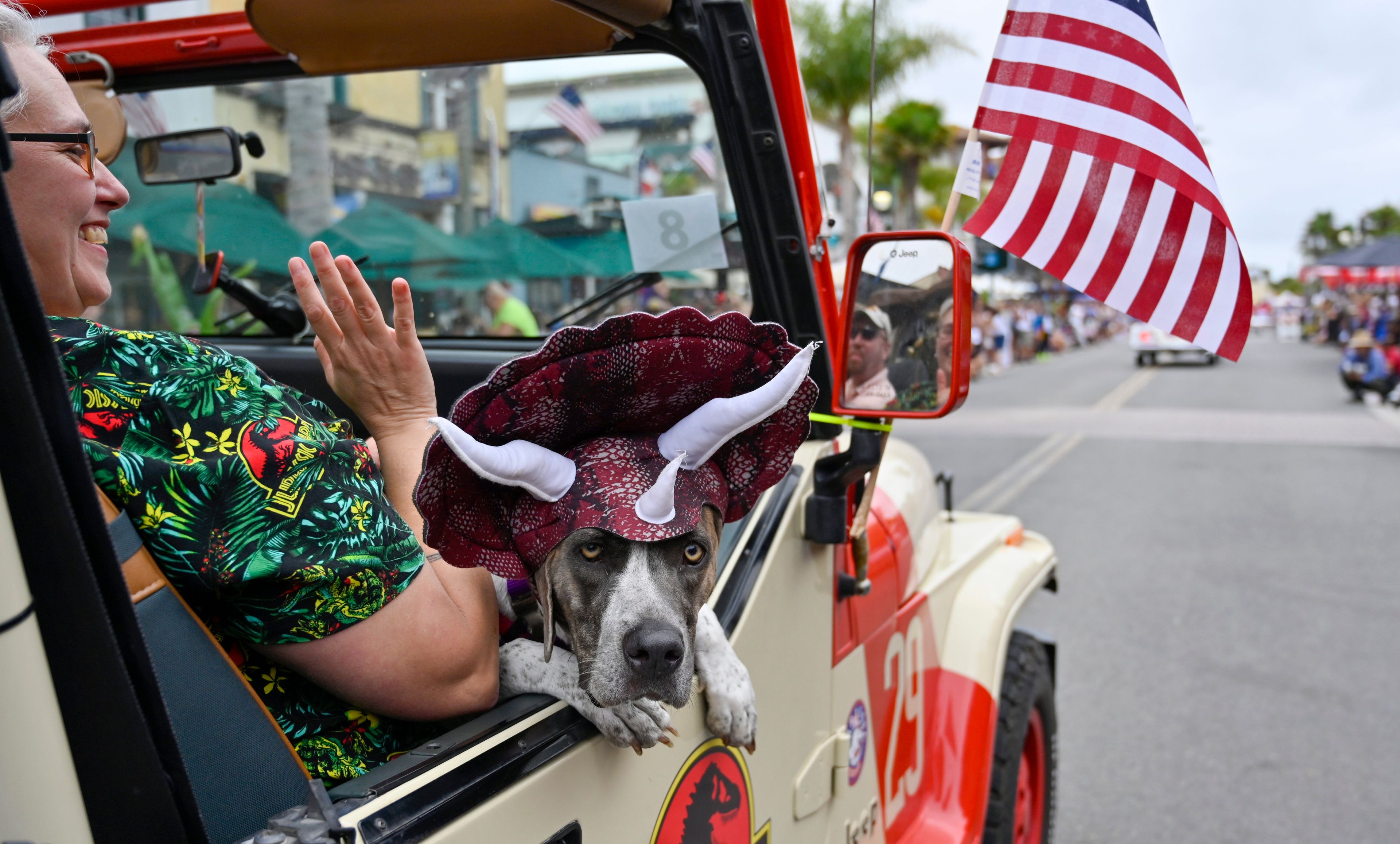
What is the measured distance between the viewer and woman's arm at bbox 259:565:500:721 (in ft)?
3.91

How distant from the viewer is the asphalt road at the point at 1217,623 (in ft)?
12.9

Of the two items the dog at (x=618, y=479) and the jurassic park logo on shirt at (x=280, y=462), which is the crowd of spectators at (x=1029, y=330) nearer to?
the dog at (x=618, y=479)

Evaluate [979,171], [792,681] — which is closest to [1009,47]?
[979,171]

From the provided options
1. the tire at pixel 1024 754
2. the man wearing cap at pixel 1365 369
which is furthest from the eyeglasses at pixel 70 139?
the man wearing cap at pixel 1365 369

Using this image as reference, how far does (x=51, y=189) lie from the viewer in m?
1.24

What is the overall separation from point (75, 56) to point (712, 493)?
81.7 inches

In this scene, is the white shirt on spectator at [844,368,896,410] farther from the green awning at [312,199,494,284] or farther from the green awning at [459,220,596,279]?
the green awning at [312,199,494,284]

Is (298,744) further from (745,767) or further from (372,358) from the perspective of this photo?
(745,767)

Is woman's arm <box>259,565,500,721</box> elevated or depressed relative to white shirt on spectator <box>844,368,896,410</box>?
depressed

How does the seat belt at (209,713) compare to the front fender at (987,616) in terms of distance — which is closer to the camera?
the seat belt at (209,713)

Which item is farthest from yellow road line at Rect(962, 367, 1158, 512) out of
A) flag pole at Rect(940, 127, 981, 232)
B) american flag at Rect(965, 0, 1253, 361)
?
flag pole at Rect(940, 127, 981, 232)

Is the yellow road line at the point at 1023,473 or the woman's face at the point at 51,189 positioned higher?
the woman's face at the point at 51,189

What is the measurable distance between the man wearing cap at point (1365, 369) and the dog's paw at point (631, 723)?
20.0 m

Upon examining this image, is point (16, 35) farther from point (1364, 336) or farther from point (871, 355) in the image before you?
point (1364, 336)
